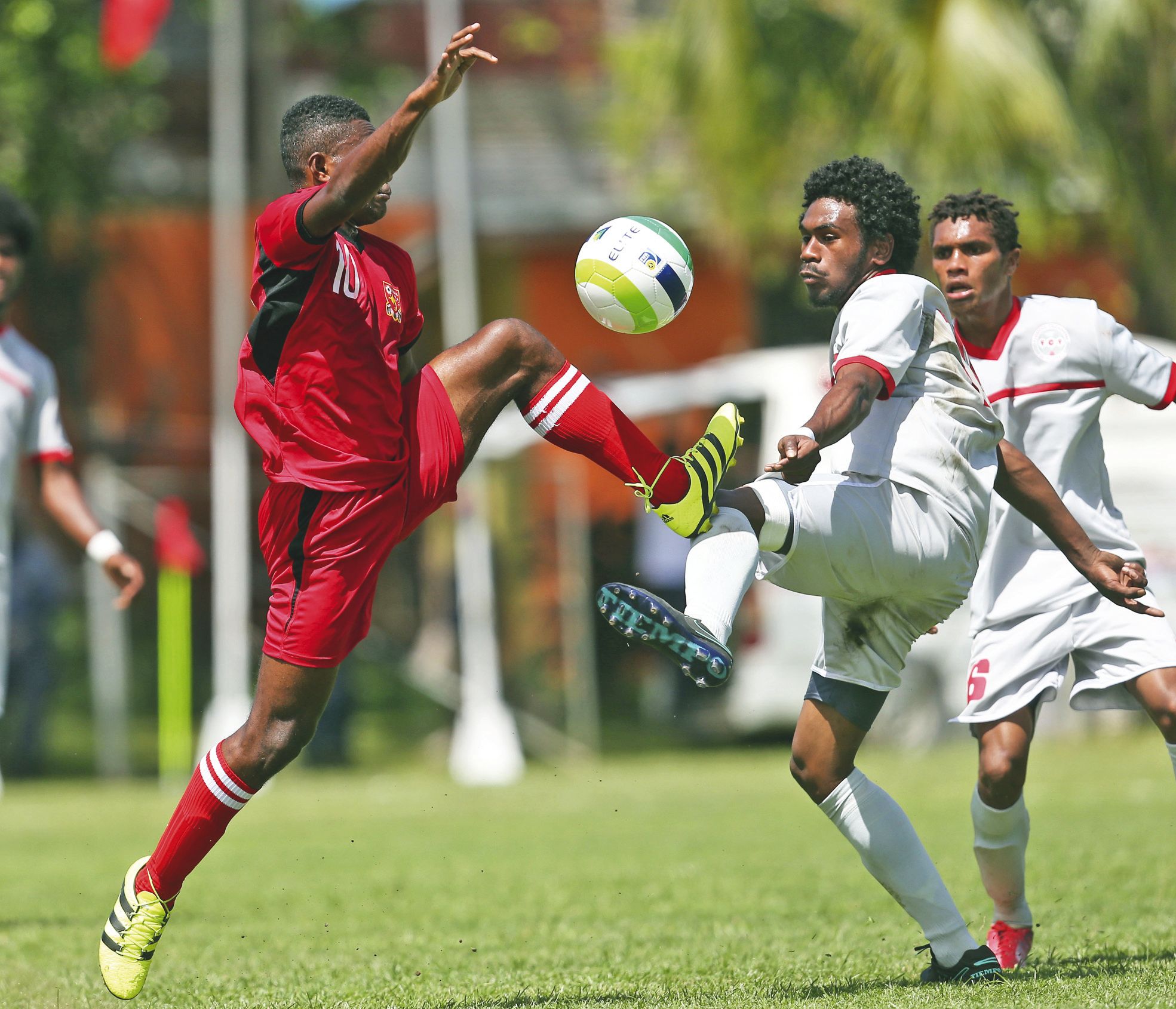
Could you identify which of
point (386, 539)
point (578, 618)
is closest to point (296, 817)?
point (578, 618)

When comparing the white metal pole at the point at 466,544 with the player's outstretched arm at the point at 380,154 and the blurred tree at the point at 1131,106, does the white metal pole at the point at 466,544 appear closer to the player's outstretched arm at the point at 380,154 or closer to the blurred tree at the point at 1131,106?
the blurred tree at the point at 1131,106

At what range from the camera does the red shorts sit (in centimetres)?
487

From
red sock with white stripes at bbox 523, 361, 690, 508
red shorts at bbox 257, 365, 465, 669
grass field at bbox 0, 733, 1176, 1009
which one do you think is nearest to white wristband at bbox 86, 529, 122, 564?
grass field at bbox 0, 733, 1176, 1009

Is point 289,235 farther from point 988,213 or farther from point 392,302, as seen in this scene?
point 988,213

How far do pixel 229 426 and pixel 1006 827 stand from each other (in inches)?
461

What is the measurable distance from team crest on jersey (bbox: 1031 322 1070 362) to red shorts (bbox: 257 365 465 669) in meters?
2.13

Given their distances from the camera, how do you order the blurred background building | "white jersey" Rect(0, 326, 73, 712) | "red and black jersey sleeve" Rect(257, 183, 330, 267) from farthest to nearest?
1. the blurred background building
2. "white jersey" Rect(0, 326, 73, 712)
3. "red and black jersey sleeve" Rect(257, 183, 330, 267)

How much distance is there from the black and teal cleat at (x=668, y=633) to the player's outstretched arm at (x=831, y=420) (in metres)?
0.49

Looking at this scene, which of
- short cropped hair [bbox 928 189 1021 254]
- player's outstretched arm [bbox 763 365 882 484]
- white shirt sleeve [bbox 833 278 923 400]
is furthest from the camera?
short cropped hair [bbox 928 189 1021 254]

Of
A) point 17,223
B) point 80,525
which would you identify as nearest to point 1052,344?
point 80,525

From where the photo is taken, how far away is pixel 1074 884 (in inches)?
287

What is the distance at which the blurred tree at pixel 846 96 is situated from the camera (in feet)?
43.3

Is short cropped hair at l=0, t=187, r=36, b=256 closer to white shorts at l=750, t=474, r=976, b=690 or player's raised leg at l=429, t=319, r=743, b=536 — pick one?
player's raised leg at l=429, t=319, r=743, b=536

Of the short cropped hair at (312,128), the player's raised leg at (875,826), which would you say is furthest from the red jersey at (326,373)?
the player's raised leg at (875,826)
